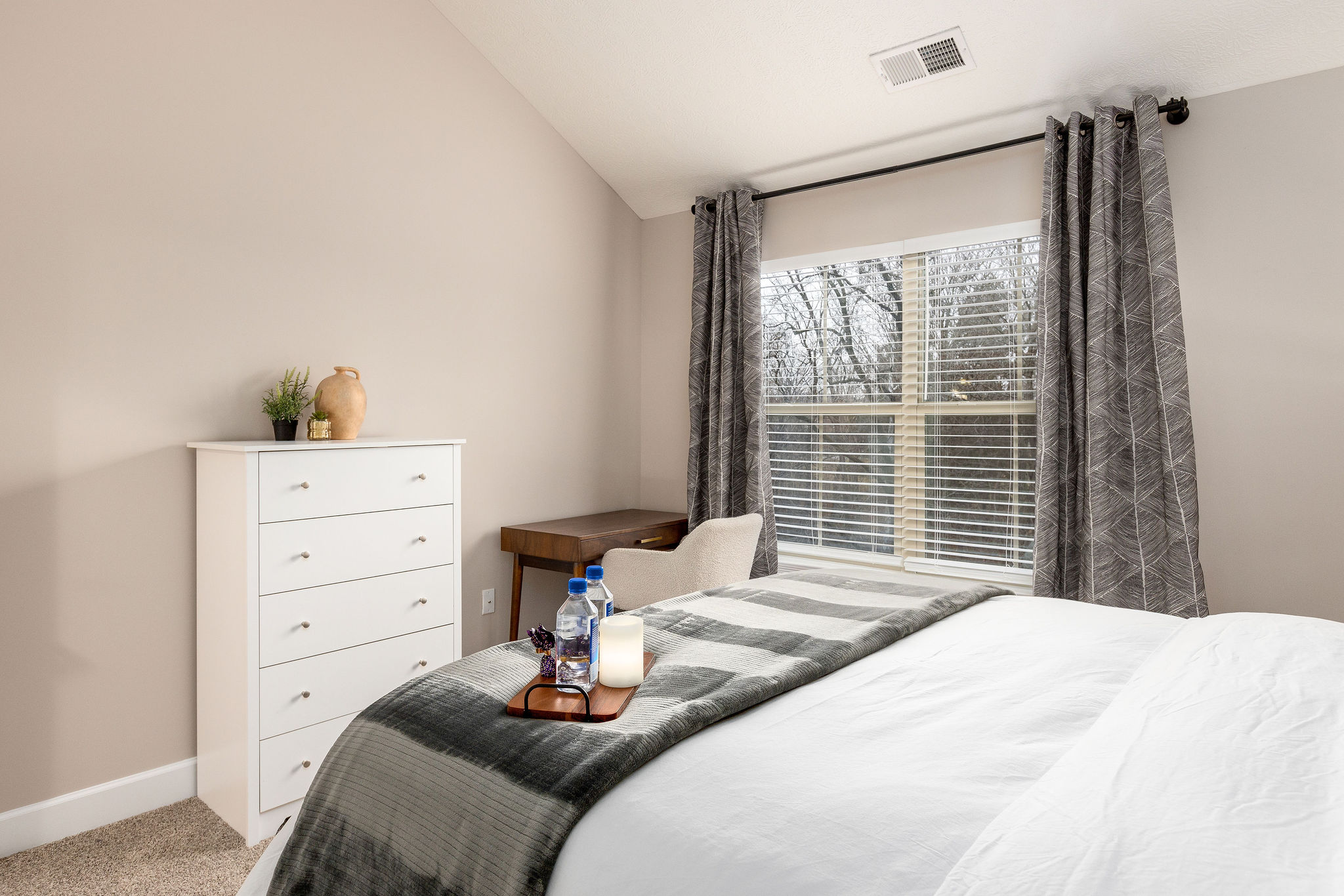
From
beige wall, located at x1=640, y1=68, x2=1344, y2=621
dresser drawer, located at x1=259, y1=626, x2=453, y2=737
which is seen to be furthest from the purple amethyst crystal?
beige wall, located at x1=640, y1=68, x2=1344, y2=621

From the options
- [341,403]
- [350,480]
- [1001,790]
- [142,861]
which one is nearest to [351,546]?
[350,480]

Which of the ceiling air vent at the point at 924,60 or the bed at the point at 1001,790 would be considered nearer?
the bed at the point at 1001,790

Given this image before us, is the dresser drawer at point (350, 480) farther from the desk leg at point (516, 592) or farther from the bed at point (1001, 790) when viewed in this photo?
the bed at point (1001, 790)

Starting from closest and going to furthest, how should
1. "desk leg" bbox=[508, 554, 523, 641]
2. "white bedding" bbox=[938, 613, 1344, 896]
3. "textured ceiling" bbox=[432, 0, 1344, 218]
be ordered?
"white bedding" bbox=[938, 613, 1344, 896] → "textured ceiling" bbox=[432, 0, 1344, 218] → "desk leg" bbox=[508, 554, 523, 641]

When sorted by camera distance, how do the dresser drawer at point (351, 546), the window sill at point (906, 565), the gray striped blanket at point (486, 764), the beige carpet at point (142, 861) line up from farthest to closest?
the window sill at point (906, 565), the dresser drawer at point (351, 546), the beige carpet at point (142, 861), the gray striped blanket at point (486, 764)

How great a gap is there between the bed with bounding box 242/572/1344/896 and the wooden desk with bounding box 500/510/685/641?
2023mm

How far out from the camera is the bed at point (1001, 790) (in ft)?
2.52

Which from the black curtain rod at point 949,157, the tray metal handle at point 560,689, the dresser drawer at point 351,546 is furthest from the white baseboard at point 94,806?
the black curtain rod at point 949,157

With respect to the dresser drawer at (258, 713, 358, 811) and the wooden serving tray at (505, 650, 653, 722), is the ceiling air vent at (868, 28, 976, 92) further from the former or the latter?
the dresser drawer at (258, 713, 358, 811)

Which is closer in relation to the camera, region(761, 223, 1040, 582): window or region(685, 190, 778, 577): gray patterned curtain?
region(761, 223, 1040, 582): window

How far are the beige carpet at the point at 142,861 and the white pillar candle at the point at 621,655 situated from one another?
140 centimetres

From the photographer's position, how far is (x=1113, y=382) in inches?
110

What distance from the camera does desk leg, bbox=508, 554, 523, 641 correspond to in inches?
138

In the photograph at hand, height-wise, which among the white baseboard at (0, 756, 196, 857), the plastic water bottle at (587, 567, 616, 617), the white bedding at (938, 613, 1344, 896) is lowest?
the white baseboard at (0, 756, 196, 857)
